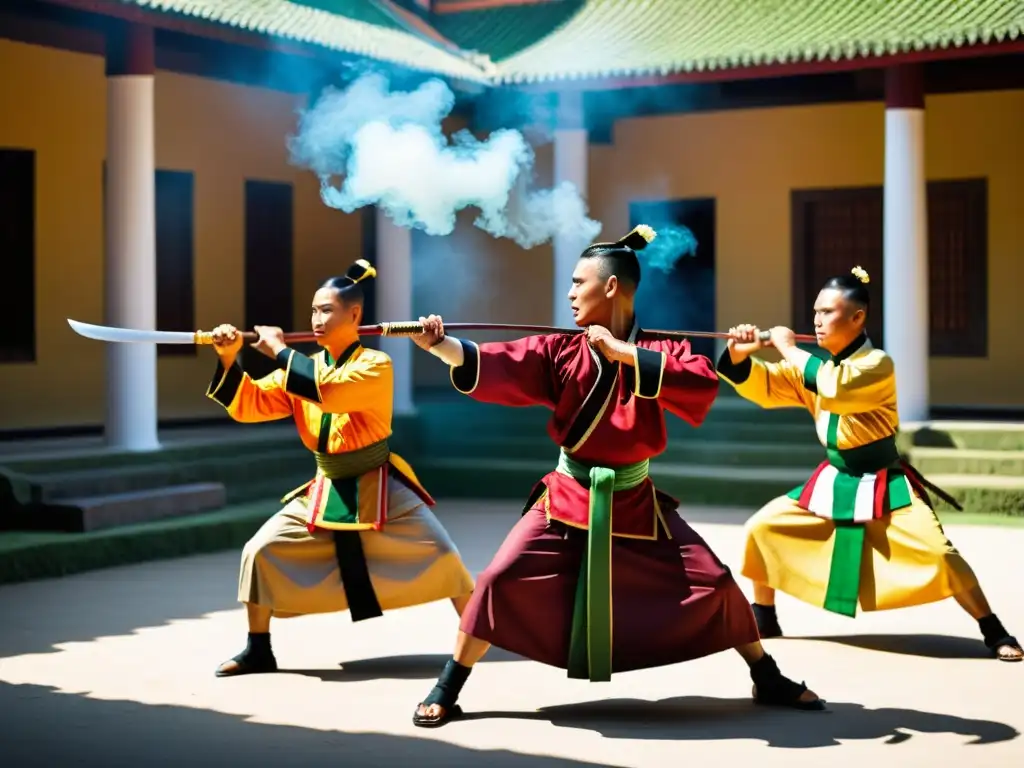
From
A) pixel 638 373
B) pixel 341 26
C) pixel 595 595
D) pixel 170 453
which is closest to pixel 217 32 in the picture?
pixel 341 26

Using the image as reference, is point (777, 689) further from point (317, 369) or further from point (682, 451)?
point (682, 451)

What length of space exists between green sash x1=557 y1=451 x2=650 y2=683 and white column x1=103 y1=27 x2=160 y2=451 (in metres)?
6.53

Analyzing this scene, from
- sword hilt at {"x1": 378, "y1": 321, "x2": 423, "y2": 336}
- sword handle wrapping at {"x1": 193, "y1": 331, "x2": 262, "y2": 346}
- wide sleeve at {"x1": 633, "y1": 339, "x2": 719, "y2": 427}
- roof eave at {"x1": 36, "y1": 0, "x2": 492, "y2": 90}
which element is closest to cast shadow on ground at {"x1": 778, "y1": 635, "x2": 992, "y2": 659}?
wide sleeve at {"x1": 633, "y1": 339, "x2": 719, "y2": 427}

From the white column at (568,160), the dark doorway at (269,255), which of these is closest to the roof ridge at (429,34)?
the white column at (568,160)

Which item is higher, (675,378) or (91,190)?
(91,190)

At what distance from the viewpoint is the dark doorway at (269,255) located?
15.3m

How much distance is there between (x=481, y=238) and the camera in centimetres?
1762

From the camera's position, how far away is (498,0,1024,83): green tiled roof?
13.2 meters

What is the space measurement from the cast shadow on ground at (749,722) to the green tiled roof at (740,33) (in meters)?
8.37

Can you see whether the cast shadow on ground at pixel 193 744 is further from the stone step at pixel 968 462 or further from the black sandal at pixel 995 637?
the stone step at pixel 968 462

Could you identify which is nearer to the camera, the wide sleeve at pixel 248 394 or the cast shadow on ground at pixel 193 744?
the cast shadow on ground at pixel 193 744

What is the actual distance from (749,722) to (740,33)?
1004 cm

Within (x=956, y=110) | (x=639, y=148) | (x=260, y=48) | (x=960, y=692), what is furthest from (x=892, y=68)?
(x=960, y=692)

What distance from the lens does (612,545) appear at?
5.57 metres
